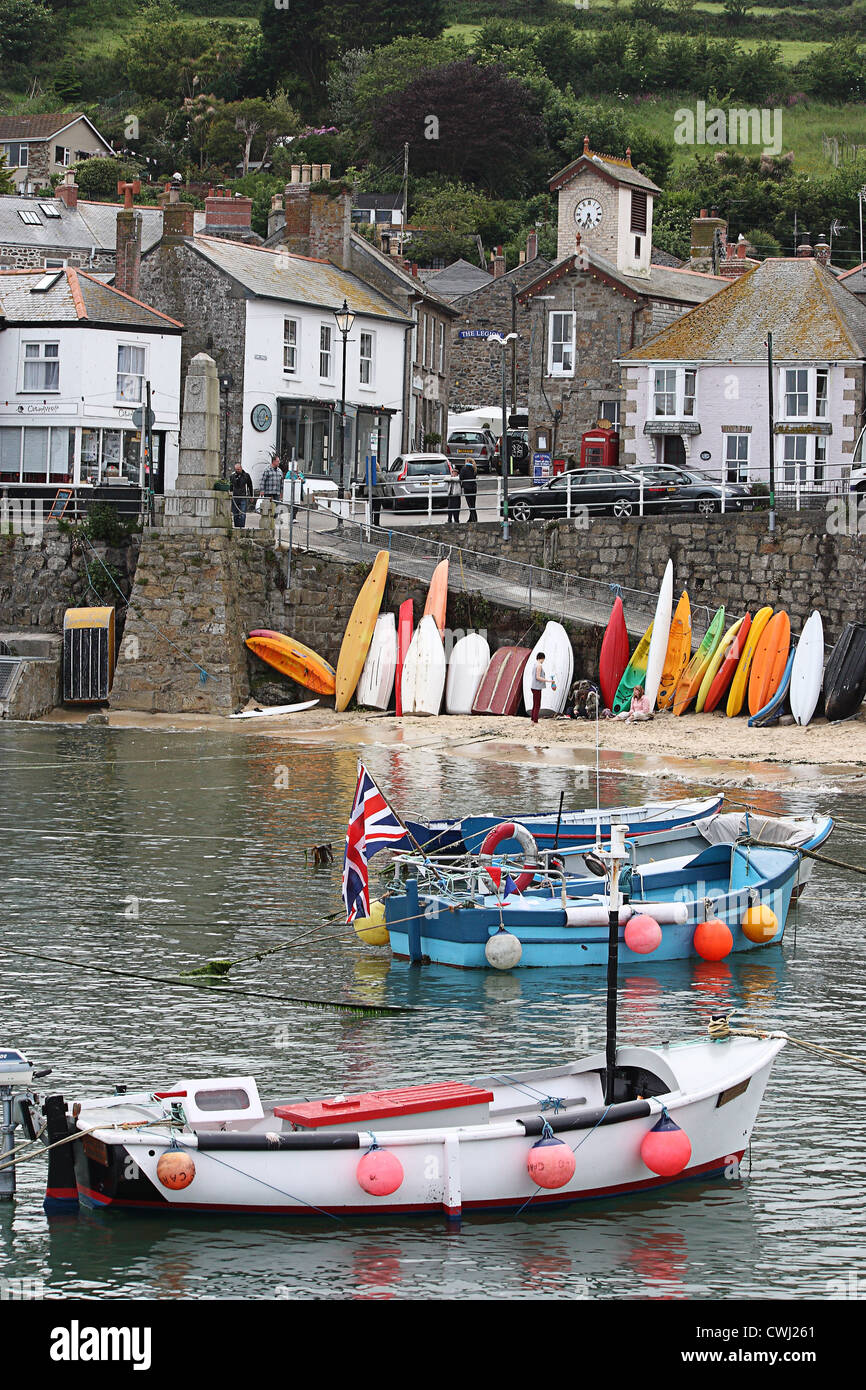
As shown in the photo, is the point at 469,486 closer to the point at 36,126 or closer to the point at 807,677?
the point at 807,677

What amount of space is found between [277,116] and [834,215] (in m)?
32.8

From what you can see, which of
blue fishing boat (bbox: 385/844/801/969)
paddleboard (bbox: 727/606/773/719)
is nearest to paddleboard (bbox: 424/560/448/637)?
paddleboard (bbox: 727/606/773/719)

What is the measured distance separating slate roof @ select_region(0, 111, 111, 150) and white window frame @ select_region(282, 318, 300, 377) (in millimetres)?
49162

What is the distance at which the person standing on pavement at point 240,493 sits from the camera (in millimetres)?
37656

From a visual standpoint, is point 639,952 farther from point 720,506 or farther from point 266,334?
point 266,334

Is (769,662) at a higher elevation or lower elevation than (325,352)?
lower

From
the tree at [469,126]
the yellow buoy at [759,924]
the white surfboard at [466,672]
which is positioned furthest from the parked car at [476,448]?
the yellow buoy at [759,924]

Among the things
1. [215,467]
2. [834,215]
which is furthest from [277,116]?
[215,467]

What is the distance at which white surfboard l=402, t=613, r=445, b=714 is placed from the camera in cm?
3469

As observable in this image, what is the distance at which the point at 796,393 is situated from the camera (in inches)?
1667

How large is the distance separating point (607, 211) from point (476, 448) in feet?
28.8

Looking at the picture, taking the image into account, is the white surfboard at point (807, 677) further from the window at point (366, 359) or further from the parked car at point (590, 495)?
the window at point (366, 359)

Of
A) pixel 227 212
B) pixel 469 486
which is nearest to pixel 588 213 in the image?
pixel 469 486

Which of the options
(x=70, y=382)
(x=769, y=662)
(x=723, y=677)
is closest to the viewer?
(x=769, y=662)
